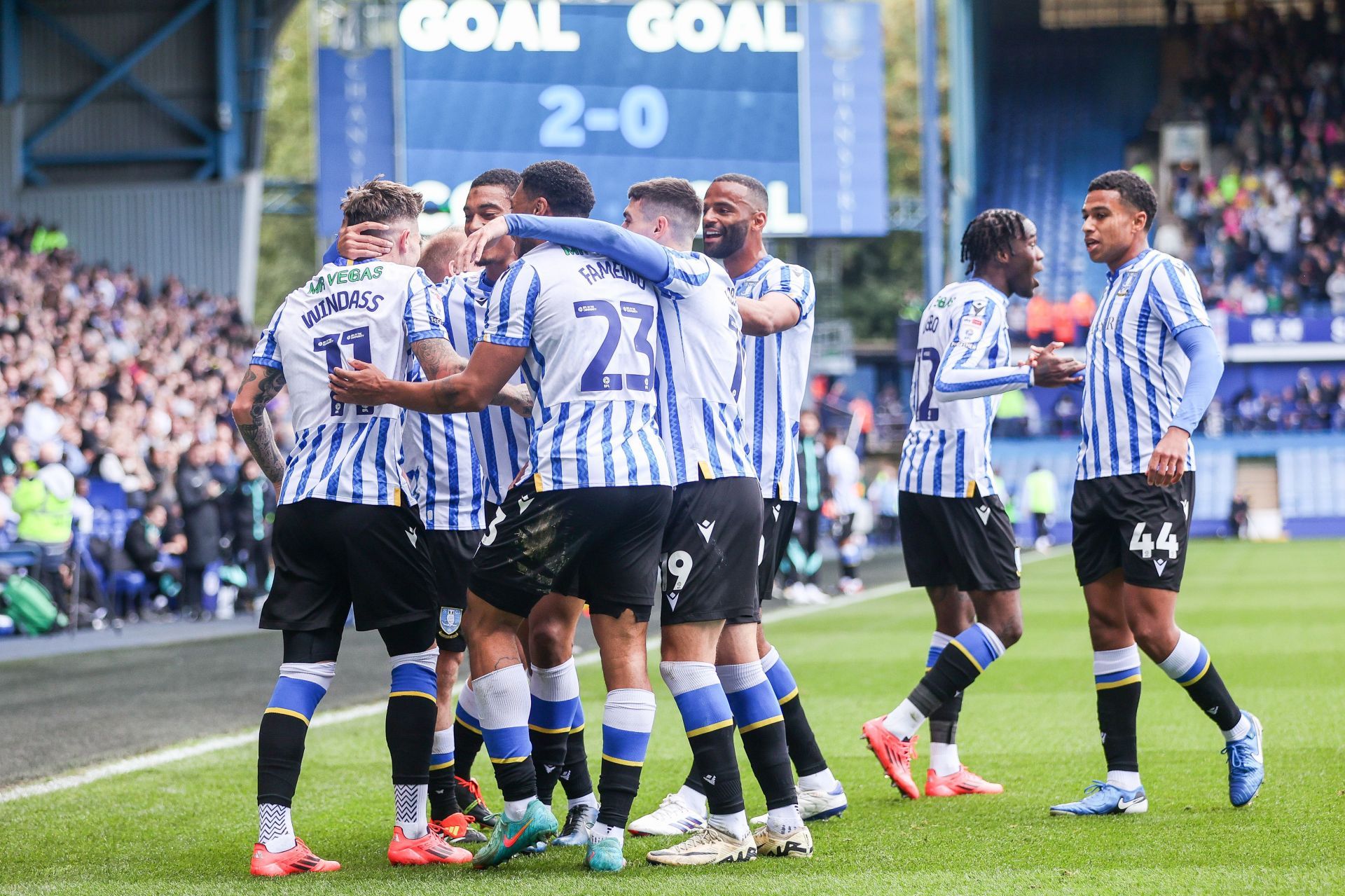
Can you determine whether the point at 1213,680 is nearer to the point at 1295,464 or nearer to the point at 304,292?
the point at 304,292

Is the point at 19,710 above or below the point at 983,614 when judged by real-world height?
below

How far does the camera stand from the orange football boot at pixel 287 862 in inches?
183

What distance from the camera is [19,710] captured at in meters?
9.27

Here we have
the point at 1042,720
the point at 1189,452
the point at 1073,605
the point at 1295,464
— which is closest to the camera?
the point at 1189,452

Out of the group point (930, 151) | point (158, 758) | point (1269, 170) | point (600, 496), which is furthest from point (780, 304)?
point (1269, 170)

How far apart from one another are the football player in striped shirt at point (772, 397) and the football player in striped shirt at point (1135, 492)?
34.2 inches

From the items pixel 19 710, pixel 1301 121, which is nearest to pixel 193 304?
pixel 19 710

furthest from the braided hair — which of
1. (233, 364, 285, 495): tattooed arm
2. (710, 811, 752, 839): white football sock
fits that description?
(233, 364, 285, 495): tattooed arm

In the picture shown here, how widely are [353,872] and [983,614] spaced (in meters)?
2.63

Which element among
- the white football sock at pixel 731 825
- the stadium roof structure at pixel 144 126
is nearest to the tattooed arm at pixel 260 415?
the white football sock at pixel 731 825

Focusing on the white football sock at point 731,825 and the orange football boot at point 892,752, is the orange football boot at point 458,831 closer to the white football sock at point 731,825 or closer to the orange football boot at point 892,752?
the white football sock at point 731,825

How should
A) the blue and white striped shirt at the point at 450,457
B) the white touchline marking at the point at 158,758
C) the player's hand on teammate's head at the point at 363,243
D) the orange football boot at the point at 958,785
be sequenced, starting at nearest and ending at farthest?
the player's hand on teammate's head at the point at 363,243 → the blue and white striped shirt at the point at 450,457 → the orange football boot at the point at 958,785 → the white touchline marking at the point at 158,758

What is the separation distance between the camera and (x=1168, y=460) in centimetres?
512

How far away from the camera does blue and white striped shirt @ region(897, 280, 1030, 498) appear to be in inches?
228
